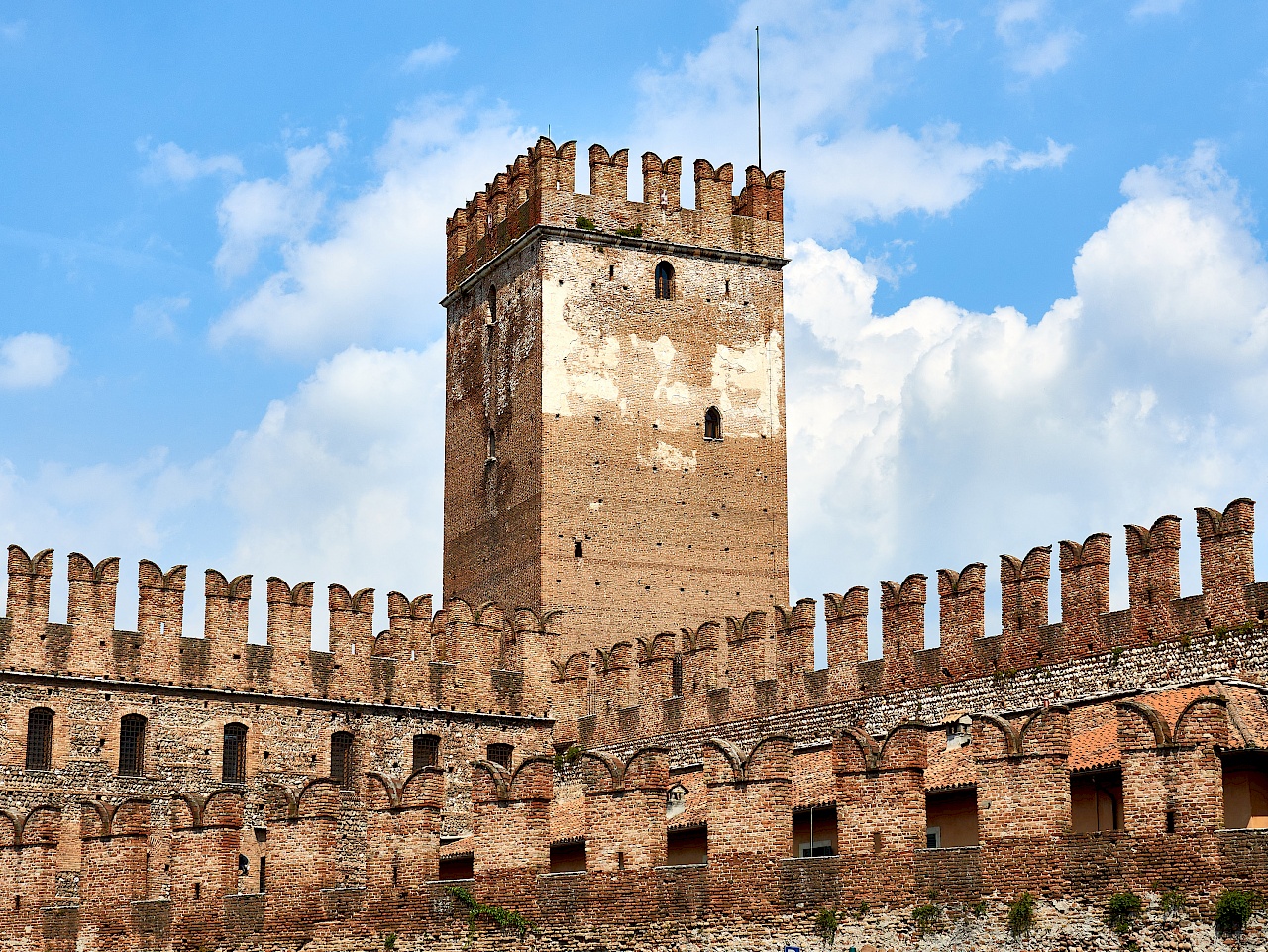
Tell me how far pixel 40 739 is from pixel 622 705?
8.01 m

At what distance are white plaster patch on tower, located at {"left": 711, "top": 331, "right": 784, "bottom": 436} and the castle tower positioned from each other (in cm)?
3

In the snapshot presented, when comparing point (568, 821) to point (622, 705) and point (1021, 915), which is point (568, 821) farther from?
point (622, 705)

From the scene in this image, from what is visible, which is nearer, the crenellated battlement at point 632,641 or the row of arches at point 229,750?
the crenellated battlement at point 632,641

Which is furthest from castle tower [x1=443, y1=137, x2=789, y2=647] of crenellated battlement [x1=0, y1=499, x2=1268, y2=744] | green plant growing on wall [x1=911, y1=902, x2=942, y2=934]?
green plant growing on wall [x1=911, y1=902, x2=942, y2=934]

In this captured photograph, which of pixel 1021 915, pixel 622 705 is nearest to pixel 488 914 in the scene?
pixel 1021 915

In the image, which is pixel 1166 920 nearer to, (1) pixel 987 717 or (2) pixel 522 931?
(1) pixel 987 717

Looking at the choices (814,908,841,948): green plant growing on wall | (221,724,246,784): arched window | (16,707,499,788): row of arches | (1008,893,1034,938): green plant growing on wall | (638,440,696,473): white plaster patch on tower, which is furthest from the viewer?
(638,440,696,473): white plaster patch on tower

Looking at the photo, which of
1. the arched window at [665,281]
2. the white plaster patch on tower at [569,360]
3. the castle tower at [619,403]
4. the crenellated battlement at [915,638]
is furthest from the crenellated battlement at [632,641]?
the arched window at [665,281]

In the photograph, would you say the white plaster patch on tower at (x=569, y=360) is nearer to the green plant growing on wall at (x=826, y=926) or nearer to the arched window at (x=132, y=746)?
the arched window at (x=132, y=746)

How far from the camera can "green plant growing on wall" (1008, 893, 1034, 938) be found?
1664cm

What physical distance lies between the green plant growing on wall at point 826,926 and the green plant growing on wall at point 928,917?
92 cm

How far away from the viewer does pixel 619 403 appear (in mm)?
32281

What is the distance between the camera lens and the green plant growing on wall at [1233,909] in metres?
15.2

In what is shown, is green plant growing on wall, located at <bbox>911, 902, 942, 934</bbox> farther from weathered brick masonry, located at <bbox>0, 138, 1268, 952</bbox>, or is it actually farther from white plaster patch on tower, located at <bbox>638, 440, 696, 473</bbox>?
white plaster patch on tower, located at <bbox>638, 440, 696, 473</bbox>
